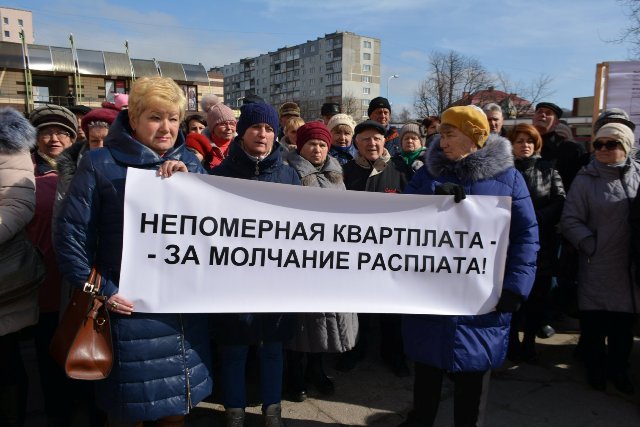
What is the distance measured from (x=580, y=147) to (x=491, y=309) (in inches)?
118

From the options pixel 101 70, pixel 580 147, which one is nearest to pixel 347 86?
pixel 101 70

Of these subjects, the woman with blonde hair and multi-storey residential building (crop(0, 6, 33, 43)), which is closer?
the woman with blonde hair

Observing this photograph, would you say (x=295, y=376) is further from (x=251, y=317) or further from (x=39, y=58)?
(x=39, y=58)

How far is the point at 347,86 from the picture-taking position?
103 meters

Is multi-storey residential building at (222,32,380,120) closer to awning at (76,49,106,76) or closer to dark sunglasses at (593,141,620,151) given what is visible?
awning at (76,49,106,76)

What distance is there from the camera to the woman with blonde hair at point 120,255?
209 centimetres

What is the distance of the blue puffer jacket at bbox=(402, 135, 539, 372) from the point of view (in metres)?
2.50

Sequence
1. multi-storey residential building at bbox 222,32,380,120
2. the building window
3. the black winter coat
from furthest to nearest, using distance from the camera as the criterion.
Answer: multi-storey residential building at bbox 222,32,380,120 < the building window < the black winter coat

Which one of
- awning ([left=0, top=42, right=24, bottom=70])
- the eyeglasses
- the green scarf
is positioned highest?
awning ([left=0, top=42, right=24, bottom=70])

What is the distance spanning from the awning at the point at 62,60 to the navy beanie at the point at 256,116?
3327 cm

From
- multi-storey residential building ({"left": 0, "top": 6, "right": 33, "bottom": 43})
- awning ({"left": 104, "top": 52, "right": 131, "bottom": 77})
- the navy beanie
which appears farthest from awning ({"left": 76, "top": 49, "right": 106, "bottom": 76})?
multi-storey residential building ({"left": 0, "top": 6, "right": 33, "bottom": 43})

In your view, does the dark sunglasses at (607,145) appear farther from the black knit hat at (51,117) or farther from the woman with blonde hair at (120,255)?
the black knit hat at (51,117)

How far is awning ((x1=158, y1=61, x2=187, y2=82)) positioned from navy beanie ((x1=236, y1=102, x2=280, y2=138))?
33.1 m

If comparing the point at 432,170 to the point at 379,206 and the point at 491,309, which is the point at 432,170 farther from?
the point at 491,309
